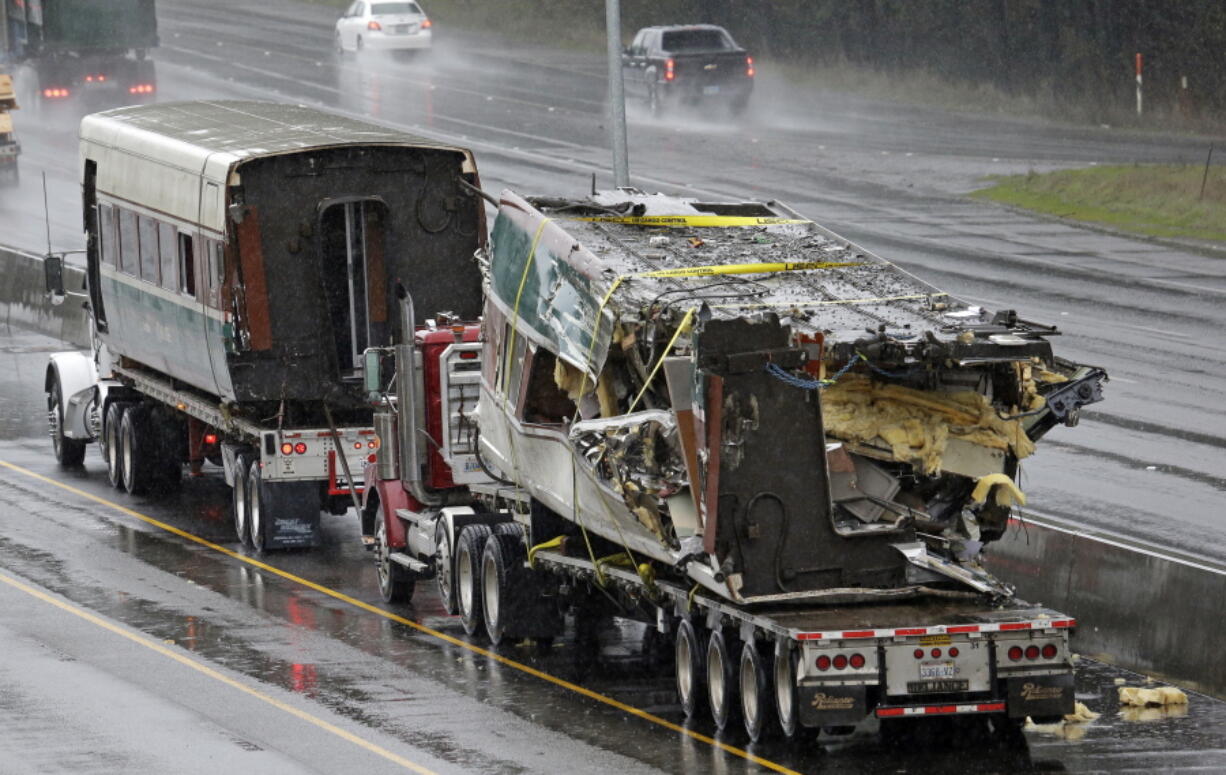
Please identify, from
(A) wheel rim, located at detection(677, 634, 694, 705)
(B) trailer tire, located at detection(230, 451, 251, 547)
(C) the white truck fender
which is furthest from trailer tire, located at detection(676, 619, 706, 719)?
(C) the white truck fender

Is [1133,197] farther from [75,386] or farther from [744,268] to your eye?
[744,268]

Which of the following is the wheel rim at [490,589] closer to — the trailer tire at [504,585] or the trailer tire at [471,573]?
the trailer tire at [504,585]

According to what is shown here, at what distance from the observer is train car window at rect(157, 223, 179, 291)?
2453 centimetres

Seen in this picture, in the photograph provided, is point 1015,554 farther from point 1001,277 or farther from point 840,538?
point 1001,277

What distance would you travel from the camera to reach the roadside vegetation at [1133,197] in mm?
40688

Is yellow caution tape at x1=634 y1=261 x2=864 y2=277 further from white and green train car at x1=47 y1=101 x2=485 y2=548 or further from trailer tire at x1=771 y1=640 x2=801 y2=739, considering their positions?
white and green train car at x1=47 y1=101 x2=485 y2=548

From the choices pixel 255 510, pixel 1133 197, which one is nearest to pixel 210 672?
pixel 255 510

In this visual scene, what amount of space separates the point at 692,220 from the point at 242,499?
23.4ft

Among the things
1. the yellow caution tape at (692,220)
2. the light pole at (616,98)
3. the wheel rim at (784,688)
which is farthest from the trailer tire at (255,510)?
the wheel rim at (784,688)

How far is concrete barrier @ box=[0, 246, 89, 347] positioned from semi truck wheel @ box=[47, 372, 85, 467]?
790 centimetres

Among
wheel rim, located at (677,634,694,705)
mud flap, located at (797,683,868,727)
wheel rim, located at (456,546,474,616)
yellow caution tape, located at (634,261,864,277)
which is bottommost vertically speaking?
wheel rim, located at (456,546,474,616)

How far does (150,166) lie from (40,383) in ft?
32.6

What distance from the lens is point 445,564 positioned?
2006 cm

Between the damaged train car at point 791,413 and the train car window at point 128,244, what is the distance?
30.2ft
